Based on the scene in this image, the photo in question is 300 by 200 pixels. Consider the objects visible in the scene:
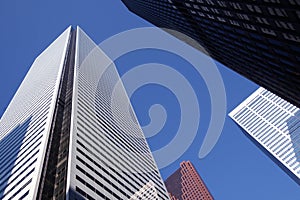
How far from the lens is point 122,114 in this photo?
4439 inches

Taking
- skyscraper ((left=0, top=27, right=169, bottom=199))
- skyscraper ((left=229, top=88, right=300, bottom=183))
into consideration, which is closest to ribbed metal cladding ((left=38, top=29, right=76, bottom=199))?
skyscraper ((left=0, top=27, right=169, bottom=199))

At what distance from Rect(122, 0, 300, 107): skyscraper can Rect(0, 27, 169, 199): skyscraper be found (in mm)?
26992

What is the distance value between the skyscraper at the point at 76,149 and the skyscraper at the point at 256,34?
2699 centimetres

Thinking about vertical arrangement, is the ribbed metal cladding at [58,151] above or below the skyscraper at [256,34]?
above

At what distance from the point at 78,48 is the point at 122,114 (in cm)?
4157

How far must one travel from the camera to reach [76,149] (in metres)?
59.3

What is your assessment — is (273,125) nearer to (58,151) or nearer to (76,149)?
(58,151)

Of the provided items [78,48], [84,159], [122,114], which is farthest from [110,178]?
[78,48]

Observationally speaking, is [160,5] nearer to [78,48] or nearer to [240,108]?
[78,48]

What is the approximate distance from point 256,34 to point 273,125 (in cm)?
11840

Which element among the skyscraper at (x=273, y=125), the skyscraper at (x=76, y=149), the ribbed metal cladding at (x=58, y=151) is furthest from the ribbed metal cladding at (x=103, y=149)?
the skyscraper at (x=273, y=125)

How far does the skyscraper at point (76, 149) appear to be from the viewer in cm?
5291

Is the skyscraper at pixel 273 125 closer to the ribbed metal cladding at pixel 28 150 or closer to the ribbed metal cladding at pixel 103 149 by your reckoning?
the ribbed metal cladding at pixel 103 149

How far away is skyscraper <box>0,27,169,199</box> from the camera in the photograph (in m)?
52.9
